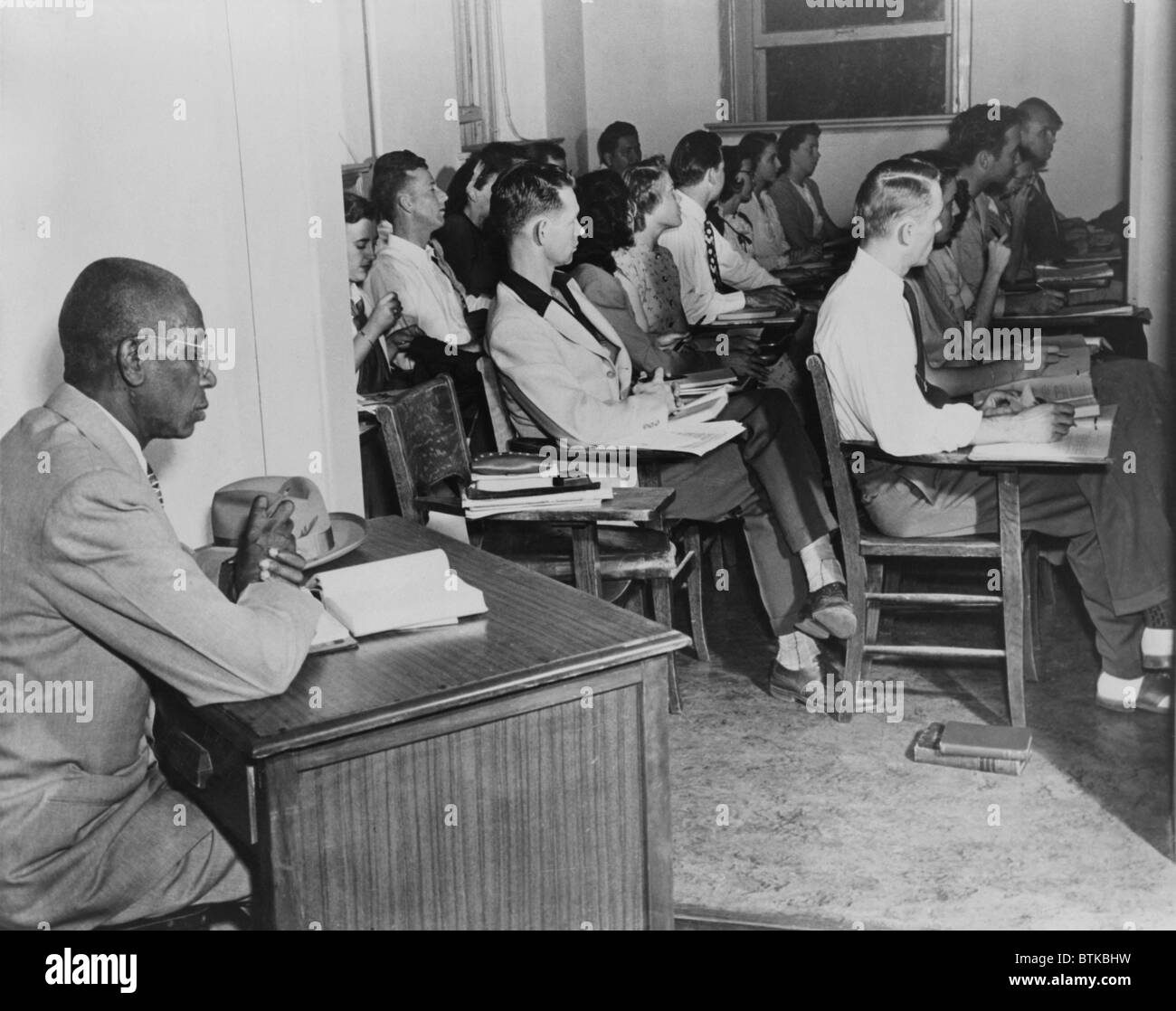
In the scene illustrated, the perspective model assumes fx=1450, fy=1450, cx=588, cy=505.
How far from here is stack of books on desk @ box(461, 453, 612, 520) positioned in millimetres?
3324

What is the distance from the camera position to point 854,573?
3.61m

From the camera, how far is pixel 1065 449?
331 centimetres

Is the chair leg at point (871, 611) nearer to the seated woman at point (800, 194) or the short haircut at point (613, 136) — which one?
the short haircut at point (613, 136)

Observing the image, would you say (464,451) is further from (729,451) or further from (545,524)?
(729,451)

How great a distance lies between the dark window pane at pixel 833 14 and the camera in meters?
9.57

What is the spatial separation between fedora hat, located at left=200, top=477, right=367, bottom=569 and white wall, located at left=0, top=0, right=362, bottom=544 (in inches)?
18.1

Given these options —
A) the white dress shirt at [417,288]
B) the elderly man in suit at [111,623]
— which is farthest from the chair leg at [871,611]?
the elderly man in suit at [111,623]

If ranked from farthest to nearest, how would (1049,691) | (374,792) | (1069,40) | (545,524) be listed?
(1069,40)
(1049,691)
(545,524)
(374,792)

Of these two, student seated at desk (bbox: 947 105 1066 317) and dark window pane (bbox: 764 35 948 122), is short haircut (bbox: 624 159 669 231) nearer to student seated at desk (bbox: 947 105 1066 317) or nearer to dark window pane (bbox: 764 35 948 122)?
student seated at desk (bbox: 947 105 1066 317)

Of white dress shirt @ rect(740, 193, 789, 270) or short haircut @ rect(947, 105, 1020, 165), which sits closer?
short haircut @ rect(947, 105, 1020, 165)

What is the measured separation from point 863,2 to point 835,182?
47.4 inches

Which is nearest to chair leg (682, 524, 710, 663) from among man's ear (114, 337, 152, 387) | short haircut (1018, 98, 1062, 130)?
man's ear (114, 337, 152, 387)

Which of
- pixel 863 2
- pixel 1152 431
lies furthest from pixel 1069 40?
pixel 1152 431

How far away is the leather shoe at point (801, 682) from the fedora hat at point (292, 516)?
176cm
